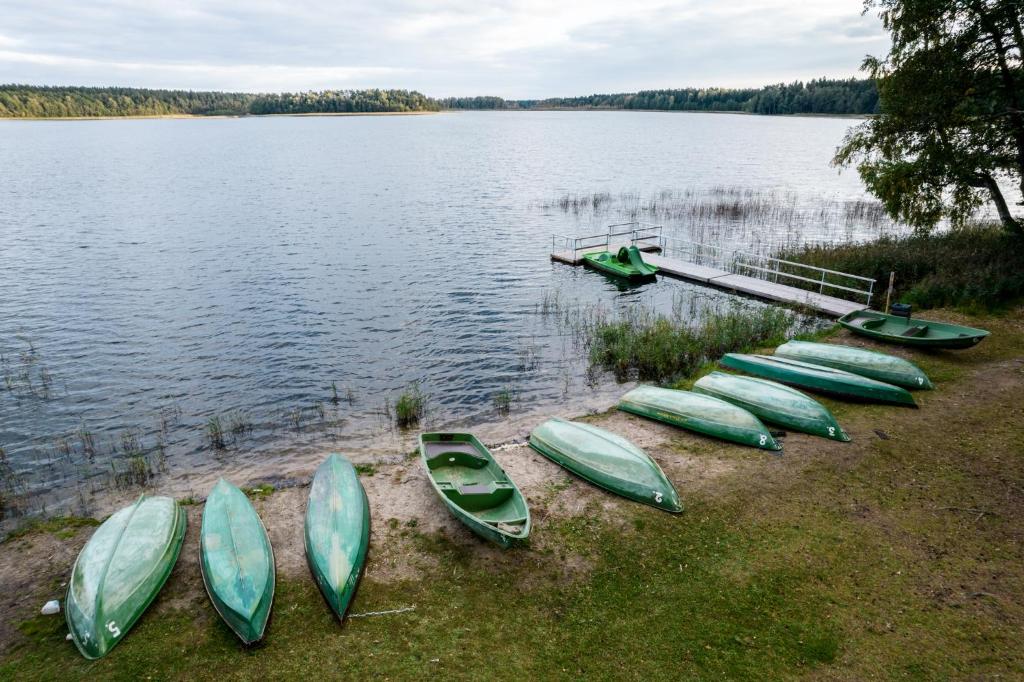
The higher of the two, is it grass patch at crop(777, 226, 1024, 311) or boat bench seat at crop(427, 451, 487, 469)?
grass patch at crop(777, 226, 1024, 311)

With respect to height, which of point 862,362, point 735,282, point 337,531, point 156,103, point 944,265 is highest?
point 156,103

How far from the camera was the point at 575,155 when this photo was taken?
78.6m

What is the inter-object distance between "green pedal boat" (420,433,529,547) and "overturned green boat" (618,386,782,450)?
3.86m

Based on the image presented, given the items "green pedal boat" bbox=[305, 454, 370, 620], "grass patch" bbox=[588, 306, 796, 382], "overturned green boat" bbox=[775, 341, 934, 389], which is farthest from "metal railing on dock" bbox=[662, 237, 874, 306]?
"green pedal boat" bbox=[305, 454, 370, 620]

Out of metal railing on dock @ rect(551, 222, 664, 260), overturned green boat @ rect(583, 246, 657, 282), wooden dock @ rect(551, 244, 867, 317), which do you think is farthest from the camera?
metal railing on dock @ rect(551, 222, 664, 260)

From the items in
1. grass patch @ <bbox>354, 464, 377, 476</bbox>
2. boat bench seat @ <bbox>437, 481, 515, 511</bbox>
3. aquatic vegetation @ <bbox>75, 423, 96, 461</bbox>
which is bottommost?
aquatic vegetation @ <bbox>75, 423, 96, 461</bbox>

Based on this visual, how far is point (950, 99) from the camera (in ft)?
59.3

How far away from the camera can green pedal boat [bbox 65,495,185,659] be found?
658 cm

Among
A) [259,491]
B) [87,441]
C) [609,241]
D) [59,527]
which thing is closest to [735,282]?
[609,241]

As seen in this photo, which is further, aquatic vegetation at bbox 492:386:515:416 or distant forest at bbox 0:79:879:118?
distant forest at bbox 0:79:879:118

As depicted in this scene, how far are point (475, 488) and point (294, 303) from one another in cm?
1527

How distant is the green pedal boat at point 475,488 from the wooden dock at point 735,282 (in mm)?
14203

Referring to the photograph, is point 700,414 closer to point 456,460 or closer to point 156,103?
point 456,460

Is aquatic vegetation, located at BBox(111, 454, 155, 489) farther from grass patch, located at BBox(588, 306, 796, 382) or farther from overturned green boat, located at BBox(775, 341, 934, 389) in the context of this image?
overturned green boat, located at BBox(775, 341, 934, 389)
